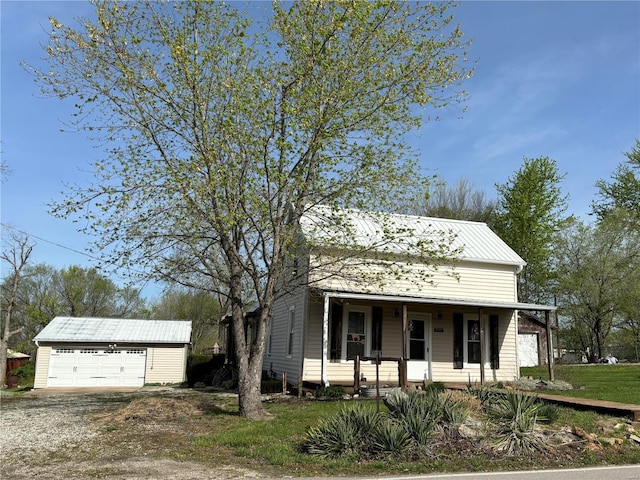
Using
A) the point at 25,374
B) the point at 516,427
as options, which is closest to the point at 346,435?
the point at 516,427

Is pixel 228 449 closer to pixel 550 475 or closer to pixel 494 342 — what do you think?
pixel 550 475

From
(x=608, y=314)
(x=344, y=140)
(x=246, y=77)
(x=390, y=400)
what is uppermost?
(x=246, y=77)

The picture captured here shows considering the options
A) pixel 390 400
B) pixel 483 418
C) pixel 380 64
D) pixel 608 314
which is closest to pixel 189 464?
pixel 390 400

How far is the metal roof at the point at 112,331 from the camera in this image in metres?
26.5

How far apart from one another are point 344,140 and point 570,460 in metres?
7.41

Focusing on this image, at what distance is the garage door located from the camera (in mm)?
26359

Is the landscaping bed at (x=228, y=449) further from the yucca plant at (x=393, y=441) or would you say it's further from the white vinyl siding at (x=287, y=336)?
the white vinyl siding at (x=287, y=336)

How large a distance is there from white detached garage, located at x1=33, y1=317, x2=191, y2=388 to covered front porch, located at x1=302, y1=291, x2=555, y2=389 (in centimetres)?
1370

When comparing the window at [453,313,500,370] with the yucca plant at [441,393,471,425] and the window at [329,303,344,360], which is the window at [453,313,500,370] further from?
the yucca plant at [441,393,471,425]

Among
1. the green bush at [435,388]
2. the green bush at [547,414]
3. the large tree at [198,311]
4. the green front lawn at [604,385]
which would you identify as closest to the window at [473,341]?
the green front lawn at [604,385]

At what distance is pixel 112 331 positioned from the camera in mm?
27688

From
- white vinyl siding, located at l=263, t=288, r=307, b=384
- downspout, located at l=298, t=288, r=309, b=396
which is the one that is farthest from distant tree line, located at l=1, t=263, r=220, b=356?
downspout, located at l=298, t=288, r=309, b=396

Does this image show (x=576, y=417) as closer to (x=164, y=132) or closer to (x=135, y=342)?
(x=164, y=132)

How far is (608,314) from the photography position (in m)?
34.2
